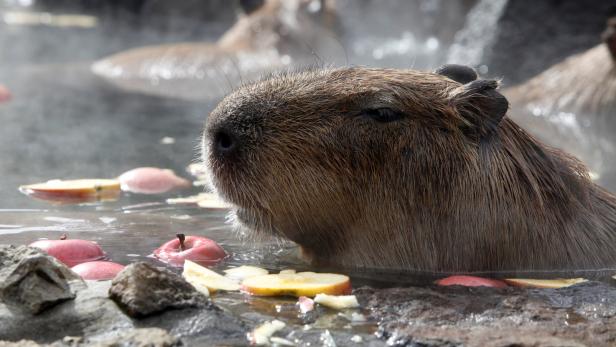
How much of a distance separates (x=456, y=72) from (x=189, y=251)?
1.36 meters

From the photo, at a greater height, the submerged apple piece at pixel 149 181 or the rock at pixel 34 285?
the submerged apple piece at pixel 149 181

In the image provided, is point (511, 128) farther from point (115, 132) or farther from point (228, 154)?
point (115, 132)

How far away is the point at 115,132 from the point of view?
8.00 m

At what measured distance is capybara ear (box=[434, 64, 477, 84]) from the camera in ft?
14.9

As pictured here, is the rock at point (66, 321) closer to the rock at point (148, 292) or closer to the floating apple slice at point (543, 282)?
the rock at point (148, 292)

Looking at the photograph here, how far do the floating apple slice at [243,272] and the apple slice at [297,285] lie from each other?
0.51 ft

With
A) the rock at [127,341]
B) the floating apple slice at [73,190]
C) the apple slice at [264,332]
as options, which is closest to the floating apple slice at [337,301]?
the apple slice at [264,332]

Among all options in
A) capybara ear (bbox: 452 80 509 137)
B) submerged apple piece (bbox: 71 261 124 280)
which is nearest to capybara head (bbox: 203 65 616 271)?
capybara ear (bbox: 452 80 509 137)

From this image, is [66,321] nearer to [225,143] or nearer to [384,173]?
[225,143]

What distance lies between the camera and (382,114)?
407 cm

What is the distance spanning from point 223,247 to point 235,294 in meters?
0.92

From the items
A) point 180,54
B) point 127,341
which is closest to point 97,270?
point 127,341

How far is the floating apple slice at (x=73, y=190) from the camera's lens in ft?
18.0

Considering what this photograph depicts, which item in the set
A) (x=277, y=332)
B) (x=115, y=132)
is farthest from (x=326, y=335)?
(x=115, y=132)
